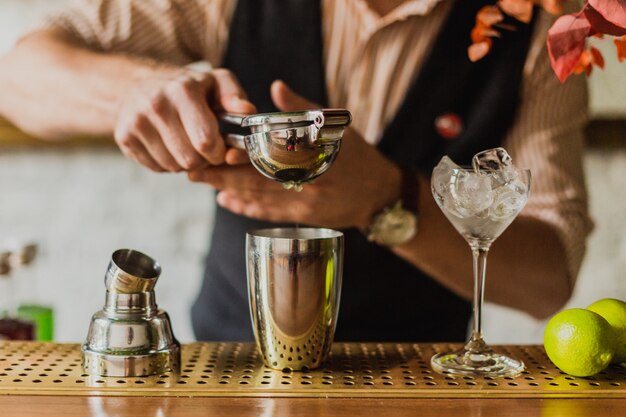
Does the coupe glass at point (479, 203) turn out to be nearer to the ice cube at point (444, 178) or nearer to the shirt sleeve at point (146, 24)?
the ice cube at point (444, 178)

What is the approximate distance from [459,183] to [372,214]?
0.46 m

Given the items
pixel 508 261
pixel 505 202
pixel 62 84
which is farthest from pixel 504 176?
pixel 62 84

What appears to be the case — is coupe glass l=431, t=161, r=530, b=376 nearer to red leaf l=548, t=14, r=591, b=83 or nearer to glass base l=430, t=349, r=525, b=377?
glass base l=430, t=349, r=525, b=377

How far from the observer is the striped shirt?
1581 millimetres

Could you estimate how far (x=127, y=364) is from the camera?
3.14ft

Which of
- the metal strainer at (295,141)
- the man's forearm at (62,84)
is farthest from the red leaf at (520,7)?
the man's forearm at (62,84)

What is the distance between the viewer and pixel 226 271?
174 centimetres

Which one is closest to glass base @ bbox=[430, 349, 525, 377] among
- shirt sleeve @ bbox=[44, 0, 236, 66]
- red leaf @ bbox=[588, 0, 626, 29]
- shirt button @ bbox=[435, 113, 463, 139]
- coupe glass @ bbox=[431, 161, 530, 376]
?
coupe glass @ bbox=[431, 161, 530, 376]

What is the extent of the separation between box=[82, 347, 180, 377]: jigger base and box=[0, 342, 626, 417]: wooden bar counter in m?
0.01

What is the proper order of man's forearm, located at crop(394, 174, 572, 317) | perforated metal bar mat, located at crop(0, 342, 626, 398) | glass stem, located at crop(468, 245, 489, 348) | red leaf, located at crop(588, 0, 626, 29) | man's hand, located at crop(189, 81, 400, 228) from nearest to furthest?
red leaf, located at crop(588, 0, 626, 29), perforated metal bar mat, located at crop(0, 342, 626, 398), glass stem, located at crop(468, 245, 489, 348), man's hand, located at crop(189, 81, 400, 228), man's forearm, located at crop(394, 174, 572, 317)

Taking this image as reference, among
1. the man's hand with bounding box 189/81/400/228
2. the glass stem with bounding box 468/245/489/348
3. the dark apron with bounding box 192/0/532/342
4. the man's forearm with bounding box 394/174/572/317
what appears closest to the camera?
the glass stem with bounding box 468/245/489/348

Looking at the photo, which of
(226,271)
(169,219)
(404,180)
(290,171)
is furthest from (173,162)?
(169,219)

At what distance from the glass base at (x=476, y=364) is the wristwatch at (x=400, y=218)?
0.41 meters

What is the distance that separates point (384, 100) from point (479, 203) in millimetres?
770
